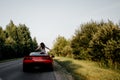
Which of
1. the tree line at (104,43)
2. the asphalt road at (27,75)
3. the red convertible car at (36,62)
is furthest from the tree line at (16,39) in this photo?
the asphalt road at (27,75)

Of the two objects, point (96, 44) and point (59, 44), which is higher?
point (59, 44)

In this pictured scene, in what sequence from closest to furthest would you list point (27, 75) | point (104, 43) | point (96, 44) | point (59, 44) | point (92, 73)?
1. point (27, 75)
2. point (92, 73)
3. point (104, 43)
4. point (96, 44)
5. point (59, 44)

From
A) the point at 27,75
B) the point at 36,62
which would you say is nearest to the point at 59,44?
the point at 36,62

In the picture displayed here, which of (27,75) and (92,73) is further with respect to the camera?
(92,73)

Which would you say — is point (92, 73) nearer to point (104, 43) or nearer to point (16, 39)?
point (104, 43)

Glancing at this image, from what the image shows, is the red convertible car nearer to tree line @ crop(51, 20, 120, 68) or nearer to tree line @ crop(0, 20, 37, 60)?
tree line @ crop(51, 20, 120, 68)

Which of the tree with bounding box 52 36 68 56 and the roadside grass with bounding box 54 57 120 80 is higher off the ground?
the tree with bounding box 52 36 68 56

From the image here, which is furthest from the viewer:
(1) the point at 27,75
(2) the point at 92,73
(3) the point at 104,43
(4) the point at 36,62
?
(3) the point at 104,43

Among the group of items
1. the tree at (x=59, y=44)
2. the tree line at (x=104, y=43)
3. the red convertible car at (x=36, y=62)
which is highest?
the tree at (x=59, y=44)

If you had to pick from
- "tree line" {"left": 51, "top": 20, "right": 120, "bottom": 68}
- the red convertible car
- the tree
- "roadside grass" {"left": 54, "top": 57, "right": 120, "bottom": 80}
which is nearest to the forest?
"tree line" {"left": 51, "top": 20, "right": 120, "bottom": 68}

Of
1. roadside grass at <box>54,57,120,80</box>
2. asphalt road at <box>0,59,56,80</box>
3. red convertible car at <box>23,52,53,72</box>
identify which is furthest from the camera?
red convertible car at <box>23,52,53,72</box>

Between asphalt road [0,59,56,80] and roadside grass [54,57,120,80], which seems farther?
roadside grass [54,57,120,80]


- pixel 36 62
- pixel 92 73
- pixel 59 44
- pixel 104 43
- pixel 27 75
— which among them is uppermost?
pixel 59 44

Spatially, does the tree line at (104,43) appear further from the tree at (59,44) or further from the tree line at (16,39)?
the tree at (59,44)
